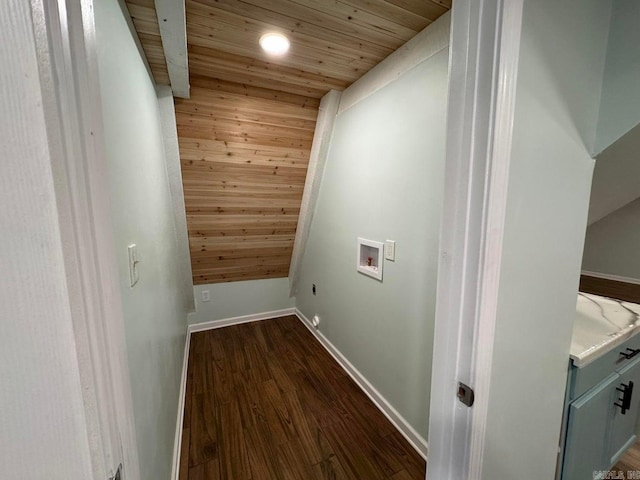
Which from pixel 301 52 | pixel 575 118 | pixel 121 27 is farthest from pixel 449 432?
pixel 301 52

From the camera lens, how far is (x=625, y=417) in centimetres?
124

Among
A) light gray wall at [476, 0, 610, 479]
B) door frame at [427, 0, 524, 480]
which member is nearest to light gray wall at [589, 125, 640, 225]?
light gray wall at [476, 0, 610, 479]

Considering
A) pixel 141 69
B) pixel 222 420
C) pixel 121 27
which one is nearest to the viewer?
pixel 121 27

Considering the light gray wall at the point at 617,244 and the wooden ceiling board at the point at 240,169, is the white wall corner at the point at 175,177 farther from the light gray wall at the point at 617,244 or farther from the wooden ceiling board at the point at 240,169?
the light gray wall at the point at 617,244

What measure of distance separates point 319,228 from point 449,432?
198 centimetres

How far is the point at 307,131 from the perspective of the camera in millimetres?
2152

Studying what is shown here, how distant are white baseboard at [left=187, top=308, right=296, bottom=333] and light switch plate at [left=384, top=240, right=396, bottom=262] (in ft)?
6.93

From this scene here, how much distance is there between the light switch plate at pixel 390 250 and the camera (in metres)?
1.59

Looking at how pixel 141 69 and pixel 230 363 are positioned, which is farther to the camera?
pixel 230 363

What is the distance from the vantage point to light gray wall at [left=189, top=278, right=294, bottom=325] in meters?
2.99

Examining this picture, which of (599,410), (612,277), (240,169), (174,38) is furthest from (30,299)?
(612,277)

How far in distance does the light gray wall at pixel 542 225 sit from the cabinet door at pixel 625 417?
0.54 meters

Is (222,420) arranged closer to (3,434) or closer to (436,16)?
(3,434)

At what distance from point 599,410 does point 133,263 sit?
74.7 inches
